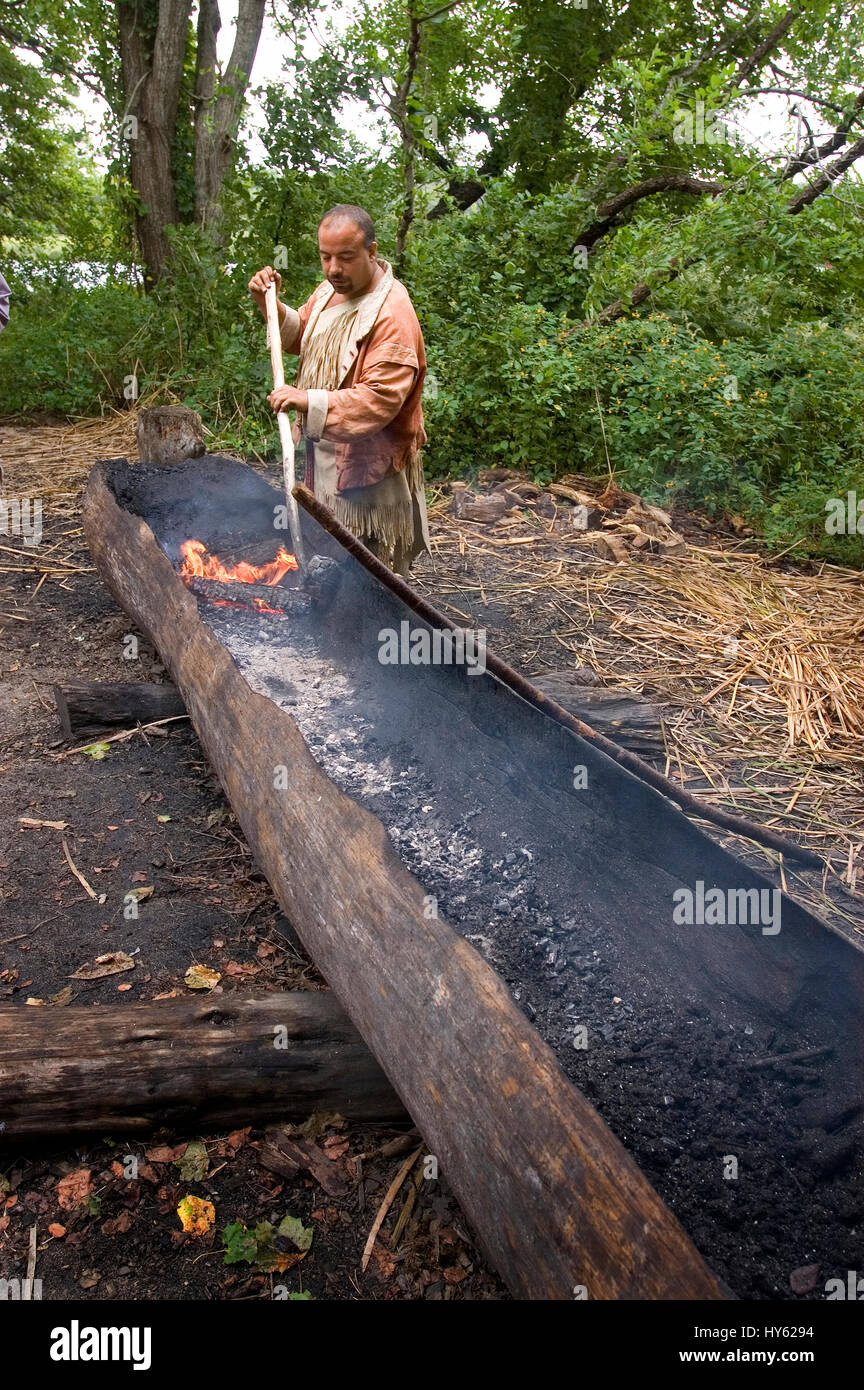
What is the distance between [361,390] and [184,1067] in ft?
8.30

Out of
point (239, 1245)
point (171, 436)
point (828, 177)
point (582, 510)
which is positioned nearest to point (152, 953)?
point (239, 1245)

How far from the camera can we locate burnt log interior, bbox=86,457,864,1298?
1832 mm

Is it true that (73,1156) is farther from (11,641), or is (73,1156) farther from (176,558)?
(11,641)

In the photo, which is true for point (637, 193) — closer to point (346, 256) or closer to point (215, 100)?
point (215, 100)

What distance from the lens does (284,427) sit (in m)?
4.41

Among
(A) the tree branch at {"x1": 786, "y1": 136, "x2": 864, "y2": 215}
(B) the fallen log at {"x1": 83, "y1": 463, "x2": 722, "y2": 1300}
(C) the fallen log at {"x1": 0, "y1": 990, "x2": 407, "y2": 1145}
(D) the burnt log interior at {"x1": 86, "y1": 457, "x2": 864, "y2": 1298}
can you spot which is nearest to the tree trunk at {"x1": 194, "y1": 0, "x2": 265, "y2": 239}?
(A) the tree branch at {"x1": 786, "y1": 136, "x2": 864, "y2": 215}

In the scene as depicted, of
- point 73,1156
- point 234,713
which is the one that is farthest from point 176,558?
point 73,1156

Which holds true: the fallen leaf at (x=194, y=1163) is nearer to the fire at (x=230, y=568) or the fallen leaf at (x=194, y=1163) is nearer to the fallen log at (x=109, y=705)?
the fallen log at (x=109, y=705)

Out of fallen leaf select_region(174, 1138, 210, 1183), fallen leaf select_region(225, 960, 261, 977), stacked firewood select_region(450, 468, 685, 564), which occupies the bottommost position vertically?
fallen leaf select_region(174, 1138, 210, 1183)

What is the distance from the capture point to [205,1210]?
231 cm

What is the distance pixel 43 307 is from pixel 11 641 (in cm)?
664

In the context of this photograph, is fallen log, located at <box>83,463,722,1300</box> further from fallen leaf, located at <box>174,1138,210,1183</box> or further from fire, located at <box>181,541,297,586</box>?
fire, located at <box>181,541,297,586</box>

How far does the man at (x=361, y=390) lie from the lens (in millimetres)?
3693

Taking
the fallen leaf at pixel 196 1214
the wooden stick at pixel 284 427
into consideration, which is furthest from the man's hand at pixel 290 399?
the fallen leaf at pixel 196 1214
